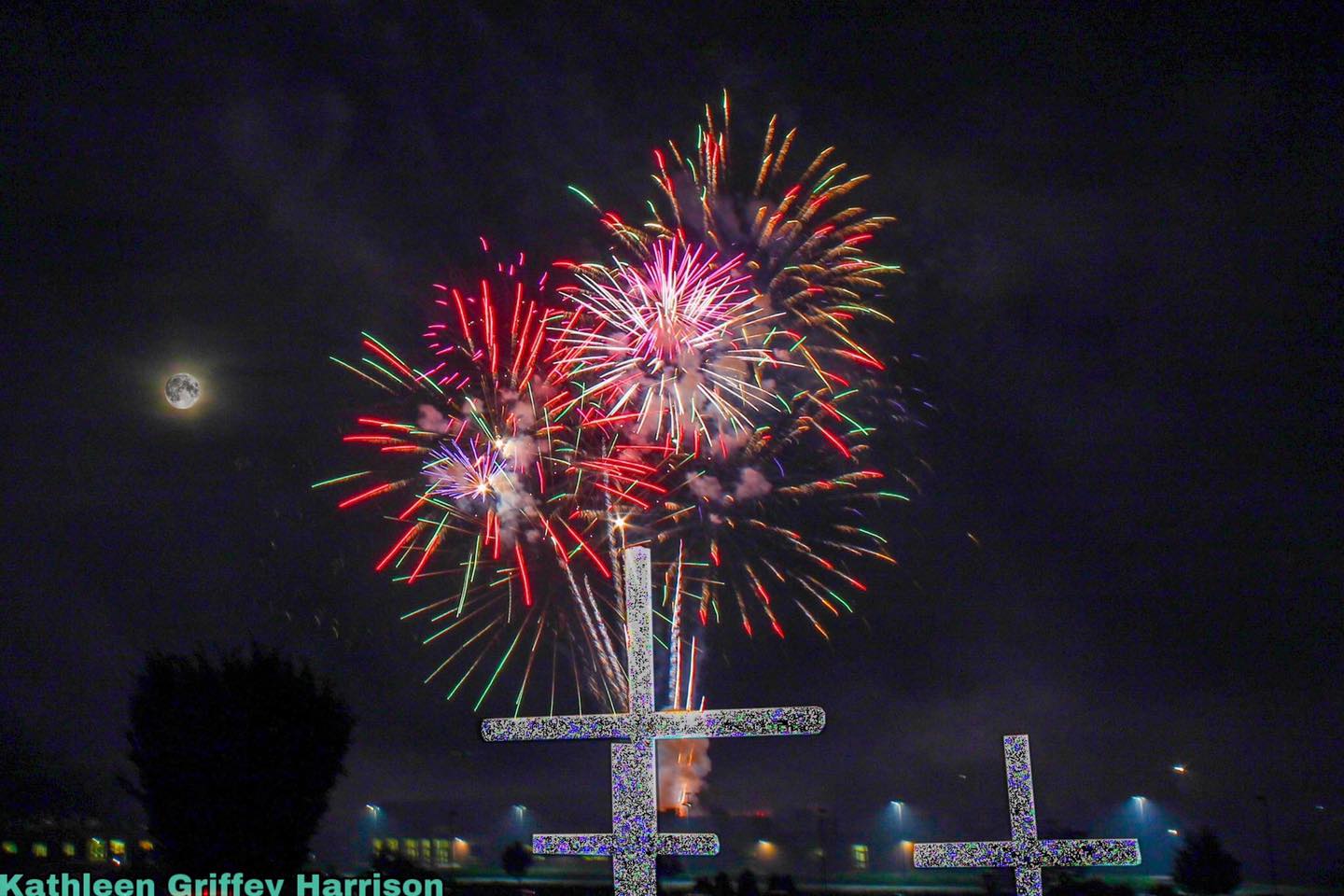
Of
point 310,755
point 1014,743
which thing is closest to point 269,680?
point 310,755

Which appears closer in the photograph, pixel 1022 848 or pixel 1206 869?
pixel 1022 848

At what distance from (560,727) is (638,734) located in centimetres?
103

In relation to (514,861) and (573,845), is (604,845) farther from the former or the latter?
(514,861)

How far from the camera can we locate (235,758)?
77.3ft

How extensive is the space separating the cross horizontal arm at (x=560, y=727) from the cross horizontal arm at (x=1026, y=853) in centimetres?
402

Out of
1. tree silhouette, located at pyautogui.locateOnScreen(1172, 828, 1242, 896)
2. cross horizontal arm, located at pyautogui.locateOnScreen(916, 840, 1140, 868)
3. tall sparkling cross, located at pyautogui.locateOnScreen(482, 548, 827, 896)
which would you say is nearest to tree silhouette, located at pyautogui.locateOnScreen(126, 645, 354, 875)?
tall sparkling cross, located at pyautogui.locateOnScreen(482, 548, 827, 896)

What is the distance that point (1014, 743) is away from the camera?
44.5ft

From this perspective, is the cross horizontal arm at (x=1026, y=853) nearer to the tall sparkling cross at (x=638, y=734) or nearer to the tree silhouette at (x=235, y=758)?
the tall sparkling cross at (x=638, y=734)

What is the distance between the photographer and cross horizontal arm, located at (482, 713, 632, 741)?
15.4 metres

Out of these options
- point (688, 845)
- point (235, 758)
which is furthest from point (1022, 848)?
point (235, 758)

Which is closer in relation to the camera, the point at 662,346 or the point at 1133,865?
the point at 1133,865

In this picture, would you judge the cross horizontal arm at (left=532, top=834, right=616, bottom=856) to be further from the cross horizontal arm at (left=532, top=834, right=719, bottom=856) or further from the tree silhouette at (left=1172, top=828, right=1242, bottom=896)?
the tree silhouette at (left=1172, top=828, right=1242, bottom=896)

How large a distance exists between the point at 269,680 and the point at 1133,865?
17670mm

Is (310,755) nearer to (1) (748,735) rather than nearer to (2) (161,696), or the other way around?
(2) (161,696)
